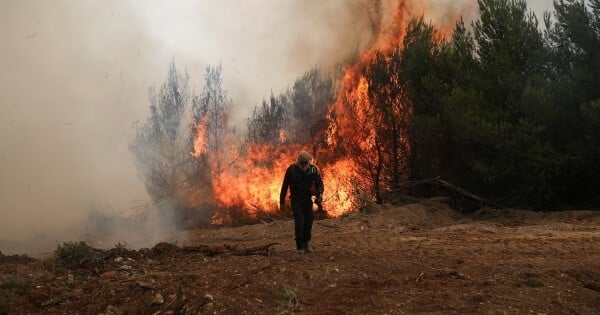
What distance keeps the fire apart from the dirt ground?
8600 mm

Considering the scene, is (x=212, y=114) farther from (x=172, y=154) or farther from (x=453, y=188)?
(x=453, y=188)

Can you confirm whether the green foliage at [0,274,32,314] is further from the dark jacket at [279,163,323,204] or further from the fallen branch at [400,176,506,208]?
the fallen branch at [400,176,506,208]

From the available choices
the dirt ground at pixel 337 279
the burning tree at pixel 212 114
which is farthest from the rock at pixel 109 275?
the burning tree at pixel 212 114

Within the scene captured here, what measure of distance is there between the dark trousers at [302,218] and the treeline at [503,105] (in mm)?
8316

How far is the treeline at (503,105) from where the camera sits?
14984 mm

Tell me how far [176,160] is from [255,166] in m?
4.97

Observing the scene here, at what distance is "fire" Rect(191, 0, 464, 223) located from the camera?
19.4m

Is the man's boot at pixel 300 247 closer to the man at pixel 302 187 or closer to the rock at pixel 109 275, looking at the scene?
the man at pixel 302 187

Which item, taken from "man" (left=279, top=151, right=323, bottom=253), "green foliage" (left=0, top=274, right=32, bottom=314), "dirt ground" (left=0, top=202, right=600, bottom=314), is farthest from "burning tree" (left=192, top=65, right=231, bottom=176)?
"green foliage" (left=0, top=274, right=32, bottom=314)

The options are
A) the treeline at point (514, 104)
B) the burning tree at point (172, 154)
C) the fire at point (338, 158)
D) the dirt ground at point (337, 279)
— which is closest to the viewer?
the dirt ground at point (337, 279)

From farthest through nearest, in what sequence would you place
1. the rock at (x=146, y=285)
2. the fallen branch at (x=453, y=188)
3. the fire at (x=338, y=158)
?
the fire at (x=338, y=158)
the fallen branch at (x=453, y=188)
the rock at (x=146, y=285)

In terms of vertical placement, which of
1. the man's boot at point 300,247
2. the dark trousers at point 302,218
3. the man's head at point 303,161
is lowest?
the man's boot at point 300,247

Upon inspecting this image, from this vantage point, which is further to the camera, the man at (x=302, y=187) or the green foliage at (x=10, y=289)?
the man at (x=302, y=187)

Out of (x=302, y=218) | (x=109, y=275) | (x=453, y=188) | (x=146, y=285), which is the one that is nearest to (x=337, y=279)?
(x=302, y=218)
